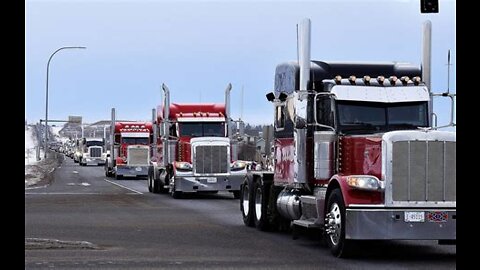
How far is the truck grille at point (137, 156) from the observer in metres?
55.1

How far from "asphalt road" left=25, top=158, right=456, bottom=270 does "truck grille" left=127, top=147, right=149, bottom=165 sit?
96.1 feet

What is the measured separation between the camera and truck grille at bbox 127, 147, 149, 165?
55094 mm

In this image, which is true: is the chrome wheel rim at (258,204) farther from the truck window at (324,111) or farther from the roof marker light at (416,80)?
the roof marker light at (416,80)

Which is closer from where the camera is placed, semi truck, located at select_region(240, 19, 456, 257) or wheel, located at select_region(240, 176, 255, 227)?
semi truck, located at select_region(240, 19, 456, 257)

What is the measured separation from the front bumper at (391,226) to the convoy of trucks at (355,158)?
15 millimetres

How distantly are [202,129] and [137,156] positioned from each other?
74.1 ft

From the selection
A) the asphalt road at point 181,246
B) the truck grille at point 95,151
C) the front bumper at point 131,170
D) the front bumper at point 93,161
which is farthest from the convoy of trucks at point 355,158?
the front bumper at point 93,161

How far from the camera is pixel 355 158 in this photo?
15008mm

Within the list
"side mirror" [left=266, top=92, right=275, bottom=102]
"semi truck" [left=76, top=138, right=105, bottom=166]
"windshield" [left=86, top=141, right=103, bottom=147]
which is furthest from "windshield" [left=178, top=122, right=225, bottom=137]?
"windshield" [left=86, top=141, right=103, bottom=147]

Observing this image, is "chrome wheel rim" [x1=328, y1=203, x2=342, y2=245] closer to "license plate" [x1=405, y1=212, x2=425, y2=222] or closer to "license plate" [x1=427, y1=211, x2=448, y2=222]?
"license plate" [x1=405, y1=212, x2=425, y2=222]
